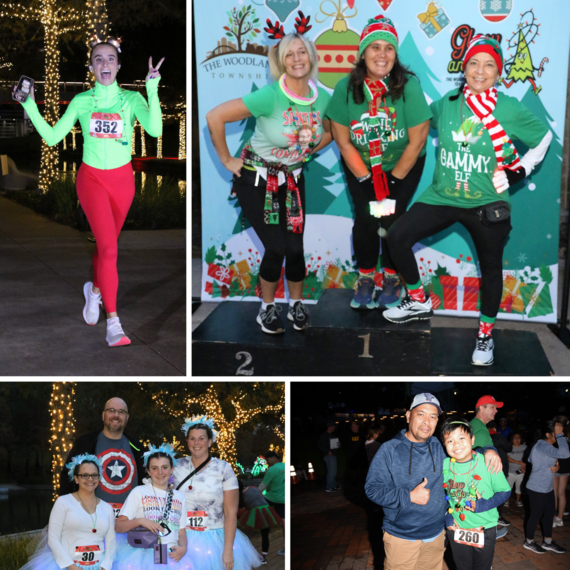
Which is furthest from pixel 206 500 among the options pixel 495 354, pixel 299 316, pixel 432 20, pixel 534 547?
pixel 432 20

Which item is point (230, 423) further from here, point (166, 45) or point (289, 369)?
point (166, 45)

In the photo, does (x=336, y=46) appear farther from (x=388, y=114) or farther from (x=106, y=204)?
(x=106, y=204)

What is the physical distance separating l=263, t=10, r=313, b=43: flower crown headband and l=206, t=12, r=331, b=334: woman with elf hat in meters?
0.94

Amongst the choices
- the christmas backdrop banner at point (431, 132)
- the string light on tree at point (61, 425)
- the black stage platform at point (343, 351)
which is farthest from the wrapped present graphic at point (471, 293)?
the string light on tree at point (61, 425)

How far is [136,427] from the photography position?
7.95 metres

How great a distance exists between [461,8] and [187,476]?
3.99m

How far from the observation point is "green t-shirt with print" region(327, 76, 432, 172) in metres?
4.79

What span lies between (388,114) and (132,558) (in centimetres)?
340

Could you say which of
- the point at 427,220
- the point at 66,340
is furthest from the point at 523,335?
the point at 66,340

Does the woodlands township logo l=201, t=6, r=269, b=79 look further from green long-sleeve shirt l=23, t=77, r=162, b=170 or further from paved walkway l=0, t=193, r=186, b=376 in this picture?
paved walkway l=0, t=193, r=186, b=376

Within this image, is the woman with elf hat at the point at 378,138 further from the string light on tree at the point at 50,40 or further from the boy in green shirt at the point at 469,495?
the string light on tree at the point at 50,40

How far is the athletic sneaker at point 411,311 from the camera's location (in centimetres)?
512

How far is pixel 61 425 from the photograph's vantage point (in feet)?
26.3

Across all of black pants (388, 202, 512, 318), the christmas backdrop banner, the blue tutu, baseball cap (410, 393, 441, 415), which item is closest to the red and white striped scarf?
black pants (388, 202, 512, 318)
